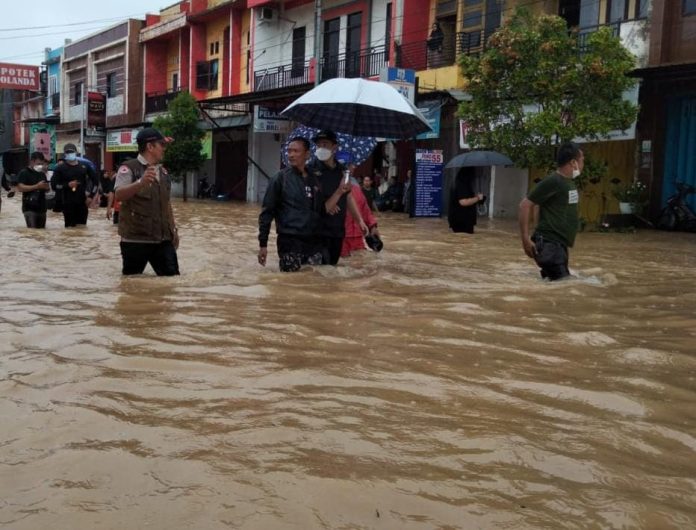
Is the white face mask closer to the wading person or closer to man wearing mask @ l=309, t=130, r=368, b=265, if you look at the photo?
man wearing mask @ l=309, t=130, r=368, b=265

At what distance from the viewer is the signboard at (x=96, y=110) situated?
1620 inches

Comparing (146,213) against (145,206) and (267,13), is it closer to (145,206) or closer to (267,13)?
(145,206)

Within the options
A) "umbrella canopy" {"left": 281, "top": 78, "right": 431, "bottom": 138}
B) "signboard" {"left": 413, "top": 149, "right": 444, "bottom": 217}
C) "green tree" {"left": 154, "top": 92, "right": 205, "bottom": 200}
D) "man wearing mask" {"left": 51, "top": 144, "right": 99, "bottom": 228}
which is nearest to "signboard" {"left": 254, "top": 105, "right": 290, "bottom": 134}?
"green tree" {"left": 154, "top": 92, "right": 205, "bottom": 200}

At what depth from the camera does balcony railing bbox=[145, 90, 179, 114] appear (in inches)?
1396

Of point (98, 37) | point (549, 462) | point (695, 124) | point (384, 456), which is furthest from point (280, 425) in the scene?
point (98, 37)

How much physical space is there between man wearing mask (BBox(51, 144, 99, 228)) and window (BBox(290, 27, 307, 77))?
15590mm

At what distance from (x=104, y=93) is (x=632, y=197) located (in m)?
32.6

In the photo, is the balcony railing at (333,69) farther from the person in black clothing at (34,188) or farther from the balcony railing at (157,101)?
the person in black clothing at (34,188)

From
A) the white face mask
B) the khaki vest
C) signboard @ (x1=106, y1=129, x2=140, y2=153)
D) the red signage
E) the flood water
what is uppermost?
the red signage

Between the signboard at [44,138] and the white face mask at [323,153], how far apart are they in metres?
42.4

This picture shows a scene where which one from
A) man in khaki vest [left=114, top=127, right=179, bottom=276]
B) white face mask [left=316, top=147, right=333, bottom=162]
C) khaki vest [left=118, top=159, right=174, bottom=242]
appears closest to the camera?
man in khaki vest [left=114, top=127, right=179, bottom=276]

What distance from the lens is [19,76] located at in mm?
48438

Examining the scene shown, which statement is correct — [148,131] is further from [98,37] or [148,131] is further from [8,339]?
[98,37]

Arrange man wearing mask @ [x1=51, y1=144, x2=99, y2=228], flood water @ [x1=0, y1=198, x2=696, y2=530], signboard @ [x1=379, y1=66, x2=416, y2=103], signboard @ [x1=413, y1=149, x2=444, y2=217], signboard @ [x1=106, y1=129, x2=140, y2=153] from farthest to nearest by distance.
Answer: signboard @ [x1=106, y1=129, x2=140, y2=153] → signboard @ [x1=413, y1=149, x2=444, y2=217] → signboard @ [x1=379, y1=66, x2=416, y2=103] → man wearing mask @ [x1=51, y1=144, x2=99, y2=228] → flood water @ [x1=0, y1=198, x2=696, y2=530]
